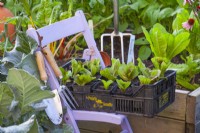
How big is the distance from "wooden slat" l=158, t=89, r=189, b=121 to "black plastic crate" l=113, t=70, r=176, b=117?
0.44 ft

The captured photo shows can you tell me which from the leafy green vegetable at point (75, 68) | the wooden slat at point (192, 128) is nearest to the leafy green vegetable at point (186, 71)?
the wooden slat at point (192, 128)

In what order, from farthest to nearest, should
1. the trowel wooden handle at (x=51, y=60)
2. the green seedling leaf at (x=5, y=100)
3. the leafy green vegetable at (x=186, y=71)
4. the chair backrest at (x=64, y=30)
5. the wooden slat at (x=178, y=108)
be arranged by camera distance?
the leafy green vegetable at (x=186, y=71) < the wooden slat at (x=178, y=108) < the chair backrest at (x=64, y=30) < the trowel wooden handle at (x=51, y=60) < the green seedling leaf at (x=5, y=100)

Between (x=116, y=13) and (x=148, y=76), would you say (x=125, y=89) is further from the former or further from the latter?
(x=116, y=13)

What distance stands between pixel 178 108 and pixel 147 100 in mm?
280

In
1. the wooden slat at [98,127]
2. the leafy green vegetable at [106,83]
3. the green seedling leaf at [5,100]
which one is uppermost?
the green seedling leaf at [5,100]

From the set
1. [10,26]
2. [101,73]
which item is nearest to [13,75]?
[101,73]

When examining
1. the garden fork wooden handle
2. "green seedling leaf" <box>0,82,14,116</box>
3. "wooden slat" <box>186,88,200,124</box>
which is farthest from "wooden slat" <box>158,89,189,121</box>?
"green seedling leaf" <box>0,82,14,116</box>

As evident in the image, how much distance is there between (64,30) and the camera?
1714mm

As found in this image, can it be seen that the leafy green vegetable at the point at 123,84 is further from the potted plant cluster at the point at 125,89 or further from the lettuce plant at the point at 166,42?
the lettuce plant at the point at 166,42

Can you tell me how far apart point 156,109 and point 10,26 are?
3.66 feet

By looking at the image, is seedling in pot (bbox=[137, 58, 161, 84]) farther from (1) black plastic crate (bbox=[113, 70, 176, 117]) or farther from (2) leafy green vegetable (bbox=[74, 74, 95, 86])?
(2) leafy green vegetable (bbox=[74, 74, 95, 86])

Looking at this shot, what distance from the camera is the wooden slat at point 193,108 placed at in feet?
5.73

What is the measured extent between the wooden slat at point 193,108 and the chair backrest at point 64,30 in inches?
15.0

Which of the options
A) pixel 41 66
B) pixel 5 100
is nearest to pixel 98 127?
pixel 41 66
